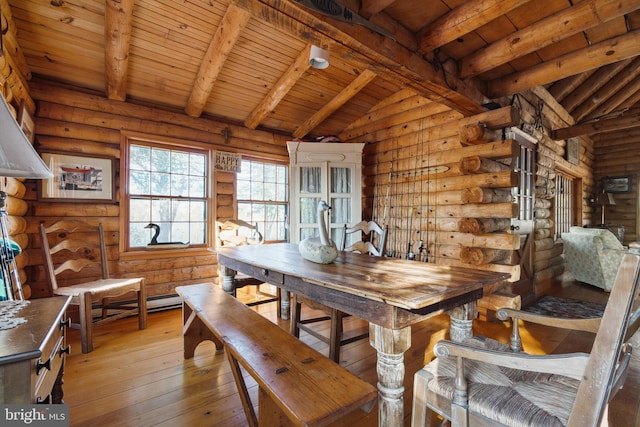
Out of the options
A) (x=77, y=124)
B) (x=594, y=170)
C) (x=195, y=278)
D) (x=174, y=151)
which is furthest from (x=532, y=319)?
(x=594, y=170)

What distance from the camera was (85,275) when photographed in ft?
10.4

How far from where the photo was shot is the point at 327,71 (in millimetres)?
3516

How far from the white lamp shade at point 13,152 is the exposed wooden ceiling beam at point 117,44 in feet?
5.18

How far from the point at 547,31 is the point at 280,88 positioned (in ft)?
8.69

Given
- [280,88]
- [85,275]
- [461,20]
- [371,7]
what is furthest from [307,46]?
[85,275]

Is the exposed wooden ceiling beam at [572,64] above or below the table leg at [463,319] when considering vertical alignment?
above

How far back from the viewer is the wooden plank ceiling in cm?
204

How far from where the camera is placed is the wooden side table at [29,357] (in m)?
0.87

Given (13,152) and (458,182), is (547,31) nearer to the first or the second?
(458,182)

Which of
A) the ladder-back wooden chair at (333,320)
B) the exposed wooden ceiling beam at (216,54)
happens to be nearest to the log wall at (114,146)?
the exposed wooden ceiling beam at (216,54)

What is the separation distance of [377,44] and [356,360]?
2.53 metres

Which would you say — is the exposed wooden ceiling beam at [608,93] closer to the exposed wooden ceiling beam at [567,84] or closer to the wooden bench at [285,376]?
the exposed wooden ceiling beam at [567,84]

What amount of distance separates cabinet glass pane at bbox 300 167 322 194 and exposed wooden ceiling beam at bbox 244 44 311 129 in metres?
1.01

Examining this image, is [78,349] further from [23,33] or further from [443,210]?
[443,210]
